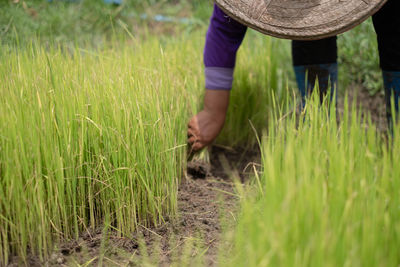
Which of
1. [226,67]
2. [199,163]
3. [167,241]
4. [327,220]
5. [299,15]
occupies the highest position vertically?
[299,15]

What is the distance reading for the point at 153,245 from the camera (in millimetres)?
1429

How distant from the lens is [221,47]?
1.84 m

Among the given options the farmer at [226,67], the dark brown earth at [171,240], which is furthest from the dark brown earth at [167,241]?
the farmer at [226,67]

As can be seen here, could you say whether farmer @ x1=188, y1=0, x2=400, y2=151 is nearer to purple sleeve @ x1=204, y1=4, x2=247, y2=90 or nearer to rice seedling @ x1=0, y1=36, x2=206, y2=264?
purple sleeve @ x1=204, y1=4, x2=247, y2=90

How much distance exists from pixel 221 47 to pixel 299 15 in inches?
17.1

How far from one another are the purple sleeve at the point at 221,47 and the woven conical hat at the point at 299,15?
0.22m

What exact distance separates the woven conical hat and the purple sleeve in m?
0.22

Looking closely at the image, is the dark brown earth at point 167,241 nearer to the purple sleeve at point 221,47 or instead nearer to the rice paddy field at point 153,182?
the rice paddy field at point 153,182

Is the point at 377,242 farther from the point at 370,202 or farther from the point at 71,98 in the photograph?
the point at 71,98

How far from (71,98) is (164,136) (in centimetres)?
36

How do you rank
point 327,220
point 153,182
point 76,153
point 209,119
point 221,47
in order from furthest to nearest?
point 209,119
point 221,47
point 153,182
point 76,153
point 327,220

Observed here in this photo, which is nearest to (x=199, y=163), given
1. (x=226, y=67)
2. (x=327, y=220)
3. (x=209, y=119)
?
(x=209, y=119)

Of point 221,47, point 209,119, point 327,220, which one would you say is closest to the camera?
point 327,220

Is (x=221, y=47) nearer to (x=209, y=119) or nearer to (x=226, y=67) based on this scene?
(x=226, y=67)
